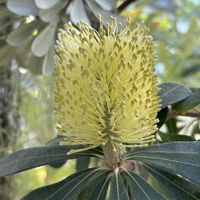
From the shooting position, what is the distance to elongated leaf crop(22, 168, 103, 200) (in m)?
0.62

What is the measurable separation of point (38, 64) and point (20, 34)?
18 centimetres

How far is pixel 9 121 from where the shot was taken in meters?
1.18

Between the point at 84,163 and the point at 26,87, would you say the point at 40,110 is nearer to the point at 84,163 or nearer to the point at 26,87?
the point at 26,87

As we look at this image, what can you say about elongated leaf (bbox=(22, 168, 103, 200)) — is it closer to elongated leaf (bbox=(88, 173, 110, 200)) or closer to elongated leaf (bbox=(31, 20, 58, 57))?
elongated leaf (bbox=(88, 173, 110, 200))

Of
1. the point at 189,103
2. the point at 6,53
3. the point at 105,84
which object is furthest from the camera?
the point at 6,53

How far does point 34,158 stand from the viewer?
25.1 inches

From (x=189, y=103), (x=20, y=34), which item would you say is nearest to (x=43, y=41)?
(x=20, y=34)

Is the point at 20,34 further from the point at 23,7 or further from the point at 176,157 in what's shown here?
the point at 176,157

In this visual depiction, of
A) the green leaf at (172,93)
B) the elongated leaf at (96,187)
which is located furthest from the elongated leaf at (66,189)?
the green leaf at (172,93)

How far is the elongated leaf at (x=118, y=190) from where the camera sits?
1.89 feet

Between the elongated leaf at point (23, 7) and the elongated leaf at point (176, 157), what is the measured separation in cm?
31

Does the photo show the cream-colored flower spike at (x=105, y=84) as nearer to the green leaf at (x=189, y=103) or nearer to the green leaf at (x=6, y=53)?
the green leaf at (x=189, y=103)

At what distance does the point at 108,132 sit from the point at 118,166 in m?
0.07

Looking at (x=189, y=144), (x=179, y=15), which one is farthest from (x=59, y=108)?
(x=179, y=15)
